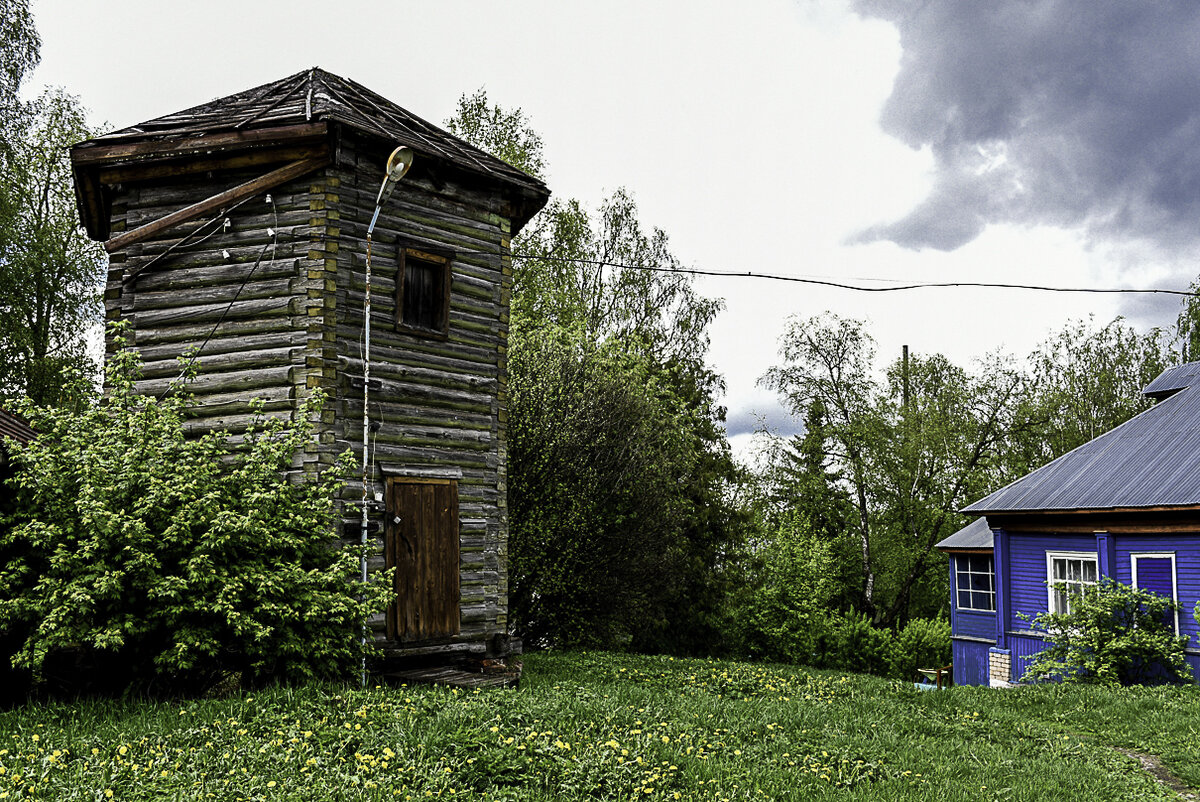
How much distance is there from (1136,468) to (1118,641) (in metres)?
4.20

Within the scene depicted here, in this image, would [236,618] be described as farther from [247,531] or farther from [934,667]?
[934,667]

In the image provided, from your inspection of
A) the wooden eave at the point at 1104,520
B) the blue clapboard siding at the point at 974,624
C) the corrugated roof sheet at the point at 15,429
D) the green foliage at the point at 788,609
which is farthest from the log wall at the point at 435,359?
the blue clapboard siding at the point at 974,624

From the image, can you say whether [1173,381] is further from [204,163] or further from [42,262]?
[42,262]

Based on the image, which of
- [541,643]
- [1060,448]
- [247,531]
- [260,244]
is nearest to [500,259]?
[260,244]

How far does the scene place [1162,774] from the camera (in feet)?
32.7

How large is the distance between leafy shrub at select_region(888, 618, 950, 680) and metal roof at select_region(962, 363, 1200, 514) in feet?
29.3

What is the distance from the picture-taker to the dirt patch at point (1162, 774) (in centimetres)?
916

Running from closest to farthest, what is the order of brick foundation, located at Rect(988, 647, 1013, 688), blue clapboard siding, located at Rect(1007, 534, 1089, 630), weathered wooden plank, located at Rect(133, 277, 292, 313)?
1. weathered wooden plank, located at Rect(133, 277, 292, 313)
2. blue clapboard siding, located at Rect(1007, 534, 1089, 630)
3. brick foundation, located at Rect(988, 647, 1013, 688)

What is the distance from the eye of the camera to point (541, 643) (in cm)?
2302

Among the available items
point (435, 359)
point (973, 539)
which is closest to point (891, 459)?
point (973, 539)

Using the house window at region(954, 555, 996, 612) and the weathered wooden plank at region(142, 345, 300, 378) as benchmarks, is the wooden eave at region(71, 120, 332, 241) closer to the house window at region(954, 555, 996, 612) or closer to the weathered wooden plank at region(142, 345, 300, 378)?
the weathered wooden plank at region(142, 345, 300, 378)

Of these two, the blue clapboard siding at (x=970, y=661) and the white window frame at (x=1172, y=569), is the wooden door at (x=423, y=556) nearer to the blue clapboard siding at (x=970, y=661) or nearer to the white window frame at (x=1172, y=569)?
the white window frame at (x=1172, y=569)

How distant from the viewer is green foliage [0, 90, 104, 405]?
23.9 m

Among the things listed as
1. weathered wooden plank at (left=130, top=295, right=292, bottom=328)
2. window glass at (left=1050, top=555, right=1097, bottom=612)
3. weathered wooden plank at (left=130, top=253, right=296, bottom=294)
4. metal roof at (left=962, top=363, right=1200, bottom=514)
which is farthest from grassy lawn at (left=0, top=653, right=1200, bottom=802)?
window glass at (left=1050, top=555, right=1097, bottom=612)
